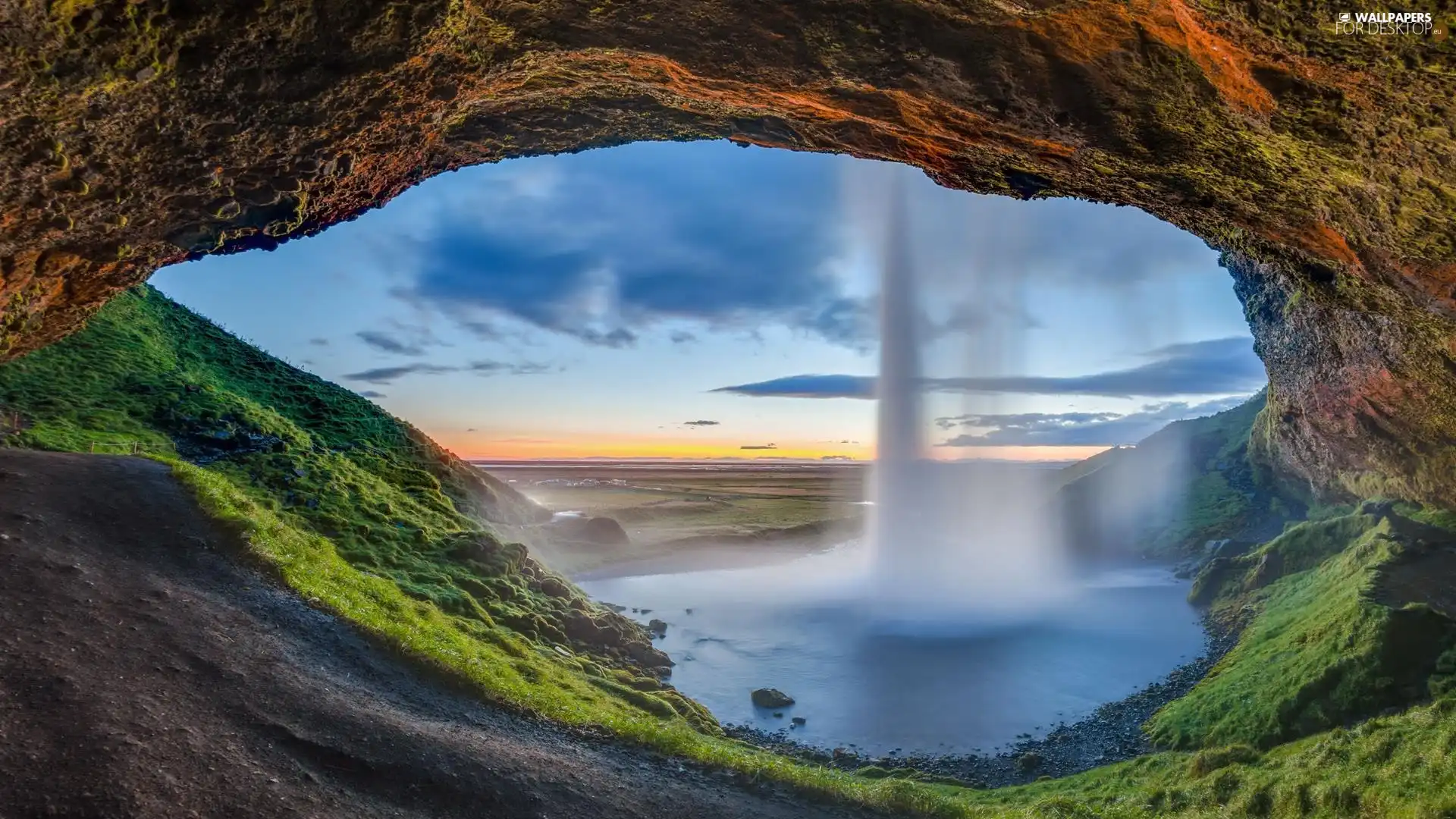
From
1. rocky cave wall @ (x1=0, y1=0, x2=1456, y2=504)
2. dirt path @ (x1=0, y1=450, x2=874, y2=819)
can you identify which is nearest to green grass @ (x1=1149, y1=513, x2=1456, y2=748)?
rocky cave wall @ (x1=0, y1=0, x2=1456, y2=504)

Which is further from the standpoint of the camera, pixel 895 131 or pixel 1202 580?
pixel 1202 580

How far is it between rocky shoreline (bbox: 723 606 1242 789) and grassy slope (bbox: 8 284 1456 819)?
191 cm

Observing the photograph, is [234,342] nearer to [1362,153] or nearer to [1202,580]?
[1362,153]

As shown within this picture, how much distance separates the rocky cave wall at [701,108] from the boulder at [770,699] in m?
23.1

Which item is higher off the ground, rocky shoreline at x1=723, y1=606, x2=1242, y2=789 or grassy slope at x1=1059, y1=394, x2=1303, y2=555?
grassy slope at x1=1059, y1=394, x2=1303, y2=555

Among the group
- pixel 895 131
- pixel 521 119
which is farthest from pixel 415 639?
pixel 895 131

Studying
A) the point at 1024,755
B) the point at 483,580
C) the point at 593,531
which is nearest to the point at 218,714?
the point at 483,580

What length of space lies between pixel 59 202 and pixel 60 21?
15.8ft

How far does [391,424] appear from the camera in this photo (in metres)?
42.1

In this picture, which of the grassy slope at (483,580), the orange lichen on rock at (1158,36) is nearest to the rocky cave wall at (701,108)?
the orange lichen on rock at (1158,36)

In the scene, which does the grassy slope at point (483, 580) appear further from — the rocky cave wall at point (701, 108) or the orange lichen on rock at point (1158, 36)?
the orange lichen on rock at point (1158, 36)

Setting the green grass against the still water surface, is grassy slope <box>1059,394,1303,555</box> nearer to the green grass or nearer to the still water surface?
the still water surface

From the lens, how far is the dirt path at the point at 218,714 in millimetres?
9352

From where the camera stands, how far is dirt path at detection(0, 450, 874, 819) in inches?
368
